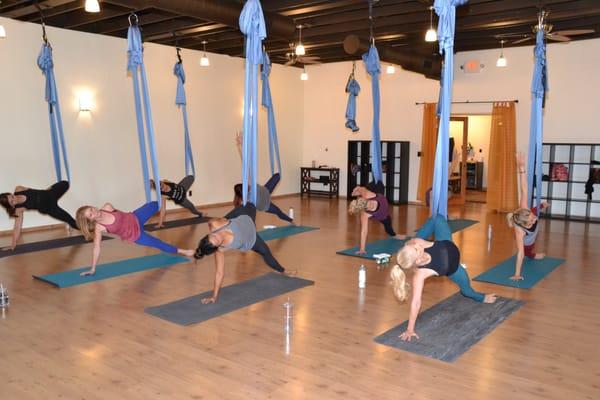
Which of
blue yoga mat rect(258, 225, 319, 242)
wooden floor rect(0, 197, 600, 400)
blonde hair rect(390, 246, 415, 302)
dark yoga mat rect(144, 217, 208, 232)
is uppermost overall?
blonde hair rect(390, 246, 415, 302)

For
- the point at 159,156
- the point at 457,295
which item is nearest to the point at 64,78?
the point at 159,156

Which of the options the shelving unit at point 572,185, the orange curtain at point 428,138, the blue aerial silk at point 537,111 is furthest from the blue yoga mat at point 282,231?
the shelving unit at point 572,185

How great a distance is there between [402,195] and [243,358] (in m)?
8.02

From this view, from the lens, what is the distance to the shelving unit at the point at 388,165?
35.2 ft

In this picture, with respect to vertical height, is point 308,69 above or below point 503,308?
above

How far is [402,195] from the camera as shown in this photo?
10789 mm

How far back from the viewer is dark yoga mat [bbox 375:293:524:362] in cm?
340

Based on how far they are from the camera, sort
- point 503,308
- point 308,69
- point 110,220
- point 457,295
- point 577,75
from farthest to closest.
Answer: point 308,69, point 577,75, point 110,220, point 457,295, point 503,308

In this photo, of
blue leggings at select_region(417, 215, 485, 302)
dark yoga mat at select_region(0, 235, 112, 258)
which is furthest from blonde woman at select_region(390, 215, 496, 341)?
dark yoga mat at select_region(0, 235, 112, 258)

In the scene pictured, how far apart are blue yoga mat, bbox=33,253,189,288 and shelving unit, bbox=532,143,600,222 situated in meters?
6.83

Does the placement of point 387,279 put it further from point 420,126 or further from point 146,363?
point 420,126

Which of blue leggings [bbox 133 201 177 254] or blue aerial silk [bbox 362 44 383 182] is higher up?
blue aerial silk [bbox 362 44 383 182]

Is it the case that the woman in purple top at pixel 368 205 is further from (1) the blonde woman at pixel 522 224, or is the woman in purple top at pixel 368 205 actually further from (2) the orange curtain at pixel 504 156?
(2) the orange curtain at pixel 504 156

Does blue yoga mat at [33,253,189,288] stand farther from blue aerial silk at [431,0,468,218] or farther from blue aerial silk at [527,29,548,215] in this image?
blue aerial silk at [527,29,548,215]
